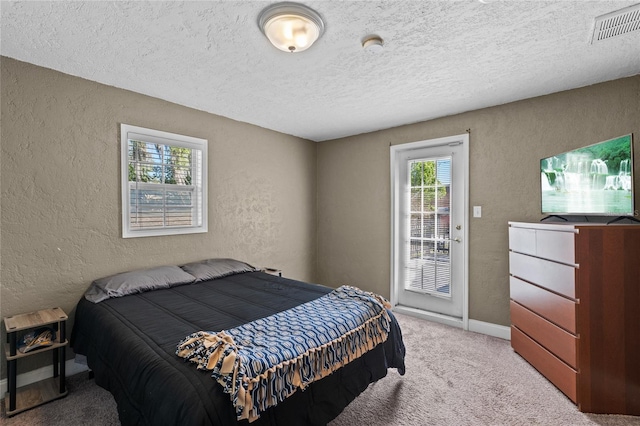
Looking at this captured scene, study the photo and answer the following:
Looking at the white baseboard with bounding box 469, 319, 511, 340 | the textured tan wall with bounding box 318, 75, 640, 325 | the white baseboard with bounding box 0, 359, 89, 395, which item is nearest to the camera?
the white baseboard with bounding box 0, 359, 89, 395

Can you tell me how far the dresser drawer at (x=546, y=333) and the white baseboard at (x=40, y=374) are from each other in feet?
12.1

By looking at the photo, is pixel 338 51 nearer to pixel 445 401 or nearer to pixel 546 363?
pixel 445 401

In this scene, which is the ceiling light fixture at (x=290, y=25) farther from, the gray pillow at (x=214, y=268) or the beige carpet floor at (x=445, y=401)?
the beige carpet floor at (x=445, y=401)

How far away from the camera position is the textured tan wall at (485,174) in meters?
2.60

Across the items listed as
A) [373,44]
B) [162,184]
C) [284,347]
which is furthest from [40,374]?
[373,44]

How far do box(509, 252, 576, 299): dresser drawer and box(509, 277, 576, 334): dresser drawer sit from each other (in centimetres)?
5

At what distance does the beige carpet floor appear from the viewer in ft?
6.09

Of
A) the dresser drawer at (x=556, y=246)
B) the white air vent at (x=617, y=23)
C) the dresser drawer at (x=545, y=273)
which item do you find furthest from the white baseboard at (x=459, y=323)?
the white air vent at (x=617, y=23)

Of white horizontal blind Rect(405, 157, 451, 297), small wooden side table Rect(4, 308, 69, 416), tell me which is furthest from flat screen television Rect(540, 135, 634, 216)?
small wooden side table Rect(4, 308, 69, 416)

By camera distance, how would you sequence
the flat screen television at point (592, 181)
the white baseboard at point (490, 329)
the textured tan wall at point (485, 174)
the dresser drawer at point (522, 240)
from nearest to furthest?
the flat screen television at point (592, 181) → the dresser drawer at point (522, 240) → the textured tan wall at point (485, 174) → the white baseboard at point (490, 329)

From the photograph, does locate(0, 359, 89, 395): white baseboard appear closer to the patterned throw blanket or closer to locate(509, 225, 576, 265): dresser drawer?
the patterned throw blanket

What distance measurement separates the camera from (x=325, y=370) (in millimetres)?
1579

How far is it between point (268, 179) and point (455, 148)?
238 centimetres

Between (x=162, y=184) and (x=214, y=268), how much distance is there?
1.01 metres
